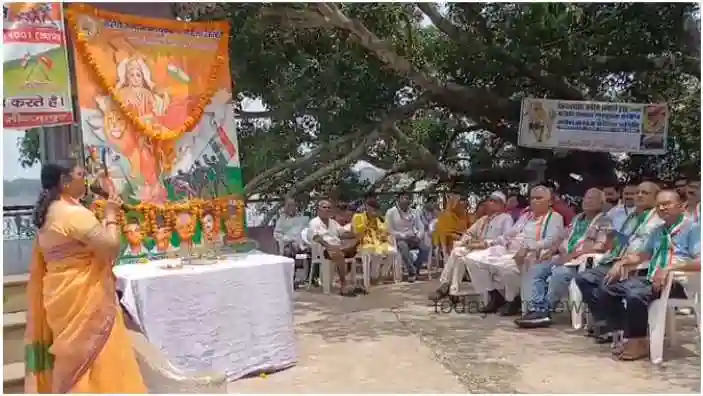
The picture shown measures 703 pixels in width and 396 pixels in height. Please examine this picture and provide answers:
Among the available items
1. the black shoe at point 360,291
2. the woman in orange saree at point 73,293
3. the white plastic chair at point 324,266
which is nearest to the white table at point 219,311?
the woman in orange saree at point 73,293

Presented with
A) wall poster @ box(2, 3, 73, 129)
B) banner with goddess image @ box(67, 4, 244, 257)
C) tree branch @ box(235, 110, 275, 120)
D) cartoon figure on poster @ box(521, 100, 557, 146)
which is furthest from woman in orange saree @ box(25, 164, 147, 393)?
tree branch @ box(235, 110, 275, 120)

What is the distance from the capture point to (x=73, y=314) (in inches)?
124

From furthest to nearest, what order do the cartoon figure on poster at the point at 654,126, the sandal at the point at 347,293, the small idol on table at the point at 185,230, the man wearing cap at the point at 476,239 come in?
the cartoon figure on poster at the point at 654,126, the sandal at the point at 347,293, the man wearing cap at the point at 476,239, the small idol on table at the point at 185,230

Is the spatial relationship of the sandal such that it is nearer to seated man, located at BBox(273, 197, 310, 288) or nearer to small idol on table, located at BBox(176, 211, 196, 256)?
seated man, located at BBox(273, 197, 310, 288)

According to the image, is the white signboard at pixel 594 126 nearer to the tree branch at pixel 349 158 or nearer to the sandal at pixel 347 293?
the tree branch at pixel 349 158

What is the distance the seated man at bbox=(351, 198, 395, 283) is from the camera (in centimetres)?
817

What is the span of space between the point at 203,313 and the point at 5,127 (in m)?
1.36

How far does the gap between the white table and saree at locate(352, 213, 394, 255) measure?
3.61 metres

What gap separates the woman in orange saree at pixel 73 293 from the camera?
123 inches

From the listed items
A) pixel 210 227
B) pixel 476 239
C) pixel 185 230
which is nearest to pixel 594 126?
pixel 476 239

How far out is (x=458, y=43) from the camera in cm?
923

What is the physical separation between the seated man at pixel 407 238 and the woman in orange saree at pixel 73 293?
5.89 meters

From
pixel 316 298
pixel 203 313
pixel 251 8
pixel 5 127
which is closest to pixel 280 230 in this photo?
pixel 316 298

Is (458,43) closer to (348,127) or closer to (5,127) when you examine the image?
(348,127)
